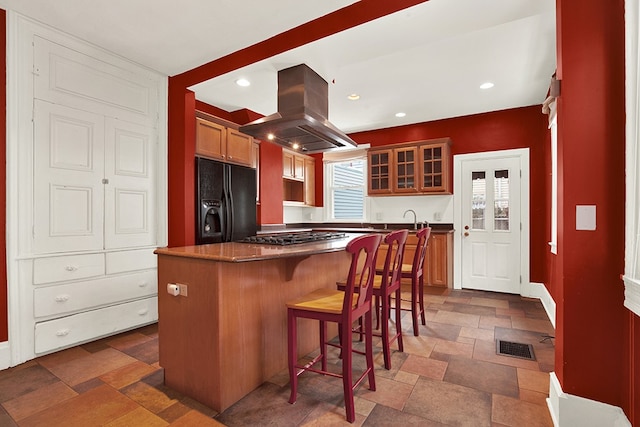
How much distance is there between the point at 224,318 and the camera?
1807 millimetres

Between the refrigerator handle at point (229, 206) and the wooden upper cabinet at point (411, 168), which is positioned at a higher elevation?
the wooden upper cabinet at point (411, 168)

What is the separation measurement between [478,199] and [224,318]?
4.40 m

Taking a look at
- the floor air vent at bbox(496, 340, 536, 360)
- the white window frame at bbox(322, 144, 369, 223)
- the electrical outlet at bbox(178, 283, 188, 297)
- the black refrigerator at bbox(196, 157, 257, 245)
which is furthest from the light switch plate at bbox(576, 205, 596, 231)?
the white window frame at bbox(322, 144, 369, 223)

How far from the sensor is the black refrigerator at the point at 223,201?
3.58 m

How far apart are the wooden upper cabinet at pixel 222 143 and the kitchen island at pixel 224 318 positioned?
209 cm

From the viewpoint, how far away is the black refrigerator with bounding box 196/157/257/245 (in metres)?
3.58

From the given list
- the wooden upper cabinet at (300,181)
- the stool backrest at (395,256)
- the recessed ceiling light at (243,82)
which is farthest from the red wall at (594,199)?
the wooden upper cabinet at (300,181)

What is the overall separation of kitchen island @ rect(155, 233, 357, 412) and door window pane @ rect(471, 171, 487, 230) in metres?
3.69

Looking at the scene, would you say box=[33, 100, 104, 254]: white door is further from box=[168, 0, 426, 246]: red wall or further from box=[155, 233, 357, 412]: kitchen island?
box=[155, 233, 357, 412]: kitchen island

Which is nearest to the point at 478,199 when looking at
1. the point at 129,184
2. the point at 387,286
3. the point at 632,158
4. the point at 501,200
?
the point at 501,200

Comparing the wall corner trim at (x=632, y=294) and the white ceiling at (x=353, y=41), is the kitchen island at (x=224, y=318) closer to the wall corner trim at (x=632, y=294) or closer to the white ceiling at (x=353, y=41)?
the wall corner trim at (x=632, y=294)

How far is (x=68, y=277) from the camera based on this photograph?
2.70 meters

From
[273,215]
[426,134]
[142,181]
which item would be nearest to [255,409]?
[142,181]

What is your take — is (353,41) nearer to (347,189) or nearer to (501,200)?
(501,200)
